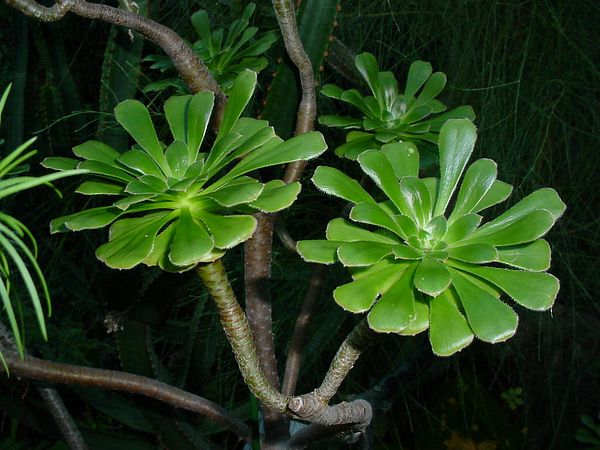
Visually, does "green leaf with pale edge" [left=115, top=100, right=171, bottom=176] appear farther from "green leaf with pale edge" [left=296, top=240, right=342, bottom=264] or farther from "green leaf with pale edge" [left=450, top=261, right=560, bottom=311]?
"green leaf with pale edge" [left=450, top=261, right=560, bottom=311]

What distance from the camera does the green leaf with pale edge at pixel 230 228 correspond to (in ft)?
1.09

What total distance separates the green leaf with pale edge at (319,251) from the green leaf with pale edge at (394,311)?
0.12ft

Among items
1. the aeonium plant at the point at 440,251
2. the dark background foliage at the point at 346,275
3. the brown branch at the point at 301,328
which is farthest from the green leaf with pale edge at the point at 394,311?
the dark background foliage at the point at 346,275

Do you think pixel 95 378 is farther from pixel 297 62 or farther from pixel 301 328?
pixel 297 62

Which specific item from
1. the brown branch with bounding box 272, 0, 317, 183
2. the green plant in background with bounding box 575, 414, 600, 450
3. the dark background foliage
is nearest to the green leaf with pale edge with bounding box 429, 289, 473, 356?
the brown branch with bounding box 272, 0, 317, 183

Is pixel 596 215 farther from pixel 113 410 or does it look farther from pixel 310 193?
pixel 113 410

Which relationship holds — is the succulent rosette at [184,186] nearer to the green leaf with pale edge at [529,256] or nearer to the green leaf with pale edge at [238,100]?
the green leaf with pale edge at [238,100]

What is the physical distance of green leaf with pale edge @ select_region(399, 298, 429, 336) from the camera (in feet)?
1.17

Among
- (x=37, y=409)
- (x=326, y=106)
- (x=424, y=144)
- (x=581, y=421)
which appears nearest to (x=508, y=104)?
(x=326, y=106)

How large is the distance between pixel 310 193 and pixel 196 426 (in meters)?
0.40

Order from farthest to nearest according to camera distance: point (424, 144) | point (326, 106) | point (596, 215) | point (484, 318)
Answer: point (596, 215), point (326, 106), point (424, 144), point (484, 318)

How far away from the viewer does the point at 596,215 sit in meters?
1.14

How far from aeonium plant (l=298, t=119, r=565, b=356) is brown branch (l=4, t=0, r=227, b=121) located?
135 millimetres

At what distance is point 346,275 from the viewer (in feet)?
3.21
